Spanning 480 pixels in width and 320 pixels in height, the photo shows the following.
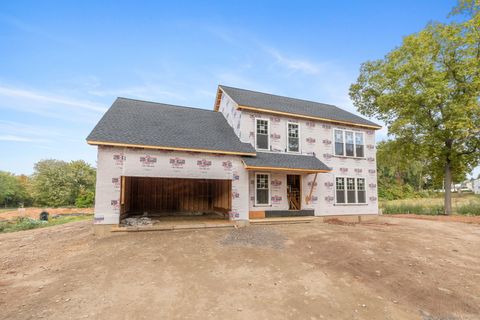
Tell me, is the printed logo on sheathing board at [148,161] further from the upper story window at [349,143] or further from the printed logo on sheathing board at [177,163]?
the upper story window at [349,143]

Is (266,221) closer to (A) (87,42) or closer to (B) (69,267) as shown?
(B) (69,267)

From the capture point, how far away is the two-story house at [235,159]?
384 inches

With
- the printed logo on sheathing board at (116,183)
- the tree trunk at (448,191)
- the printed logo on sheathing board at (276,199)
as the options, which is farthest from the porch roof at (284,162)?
the tree trunk at (448,191)

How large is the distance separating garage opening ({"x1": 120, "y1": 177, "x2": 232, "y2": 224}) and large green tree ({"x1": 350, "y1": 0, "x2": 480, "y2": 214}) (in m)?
15.2

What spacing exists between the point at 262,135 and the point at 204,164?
414cm

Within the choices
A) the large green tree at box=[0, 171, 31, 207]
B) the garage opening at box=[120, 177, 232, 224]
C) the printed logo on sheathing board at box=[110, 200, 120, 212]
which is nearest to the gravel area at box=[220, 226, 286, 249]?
the garage opening at box=[120, 177, 232, 224]

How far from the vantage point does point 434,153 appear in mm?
17625

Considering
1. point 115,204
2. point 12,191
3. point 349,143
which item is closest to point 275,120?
point 349,143

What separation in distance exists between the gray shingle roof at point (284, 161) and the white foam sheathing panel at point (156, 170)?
32.1 inches

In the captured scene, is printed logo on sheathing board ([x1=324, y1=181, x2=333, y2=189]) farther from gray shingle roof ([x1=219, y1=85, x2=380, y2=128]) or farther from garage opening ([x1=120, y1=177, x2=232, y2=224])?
garage opening ([x1=120, y1=177, x2=232, y2=224])

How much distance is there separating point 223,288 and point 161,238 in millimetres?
4704

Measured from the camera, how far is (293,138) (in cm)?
1370

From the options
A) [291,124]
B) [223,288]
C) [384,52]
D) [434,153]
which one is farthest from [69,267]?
[384,52]

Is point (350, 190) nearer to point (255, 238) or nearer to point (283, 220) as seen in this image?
point (283, 220)
